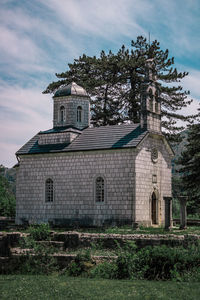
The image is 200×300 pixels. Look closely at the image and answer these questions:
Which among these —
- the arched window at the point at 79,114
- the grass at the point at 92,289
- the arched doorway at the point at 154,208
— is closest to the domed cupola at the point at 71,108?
the arched window at the point at 79,114

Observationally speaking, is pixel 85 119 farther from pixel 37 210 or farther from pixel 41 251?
pixel 41 251

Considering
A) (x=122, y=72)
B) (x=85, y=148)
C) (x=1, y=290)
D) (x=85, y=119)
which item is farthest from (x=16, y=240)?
(x=122, y=72)

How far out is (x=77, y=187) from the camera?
82.1ft

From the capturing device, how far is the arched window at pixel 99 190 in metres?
24.2

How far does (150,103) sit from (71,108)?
631 cm

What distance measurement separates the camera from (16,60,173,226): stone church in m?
23.4

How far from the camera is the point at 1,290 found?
893cm

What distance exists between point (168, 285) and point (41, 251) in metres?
4.26

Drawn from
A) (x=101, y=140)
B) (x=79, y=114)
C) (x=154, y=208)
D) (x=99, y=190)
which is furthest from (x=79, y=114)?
(x=154, y=208)

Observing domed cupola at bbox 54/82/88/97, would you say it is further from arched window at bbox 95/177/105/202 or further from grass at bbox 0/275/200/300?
grass at bbox 0/275/200/300

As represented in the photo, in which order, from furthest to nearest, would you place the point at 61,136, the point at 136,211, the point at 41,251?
the point at 61,136 < the point at 136,211 < the point at 41,251

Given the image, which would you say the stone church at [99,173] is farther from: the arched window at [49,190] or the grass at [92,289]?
the grass at [92,289]

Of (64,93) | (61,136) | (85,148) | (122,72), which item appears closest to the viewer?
(85,148)

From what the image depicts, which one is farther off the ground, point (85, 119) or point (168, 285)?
point (85, 119)
